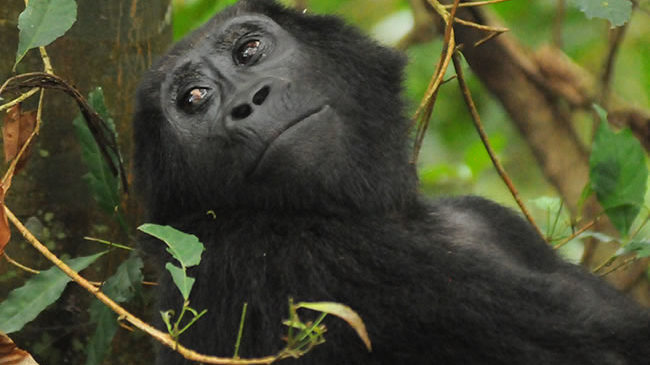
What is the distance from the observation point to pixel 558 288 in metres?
2.65

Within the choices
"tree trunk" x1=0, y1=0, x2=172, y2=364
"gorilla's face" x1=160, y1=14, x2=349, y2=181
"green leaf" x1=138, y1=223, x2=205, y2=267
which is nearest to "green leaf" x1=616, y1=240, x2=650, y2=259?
"gorilla's face" x1=160, y1=14, x2=349, y2=181

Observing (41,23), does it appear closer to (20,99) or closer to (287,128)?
(20,99)

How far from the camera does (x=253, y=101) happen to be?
2.85 meters

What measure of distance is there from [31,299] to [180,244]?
2.18 feet

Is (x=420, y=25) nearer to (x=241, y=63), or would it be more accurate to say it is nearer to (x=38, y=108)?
(x=241, y=63)

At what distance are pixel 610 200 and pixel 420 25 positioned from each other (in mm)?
2109

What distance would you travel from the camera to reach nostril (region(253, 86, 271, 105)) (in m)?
2.86

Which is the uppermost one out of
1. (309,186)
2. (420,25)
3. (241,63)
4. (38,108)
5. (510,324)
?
(420,25)

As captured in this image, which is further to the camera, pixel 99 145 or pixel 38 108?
pixel 99 145

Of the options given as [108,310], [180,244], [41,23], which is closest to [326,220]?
[180,244]

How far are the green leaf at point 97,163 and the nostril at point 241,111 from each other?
0.52 m

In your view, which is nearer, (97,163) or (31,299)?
(31,299)

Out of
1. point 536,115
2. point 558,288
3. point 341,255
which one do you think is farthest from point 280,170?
point 536,115

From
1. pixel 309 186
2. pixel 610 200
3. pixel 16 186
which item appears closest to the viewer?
pixel 309 186
